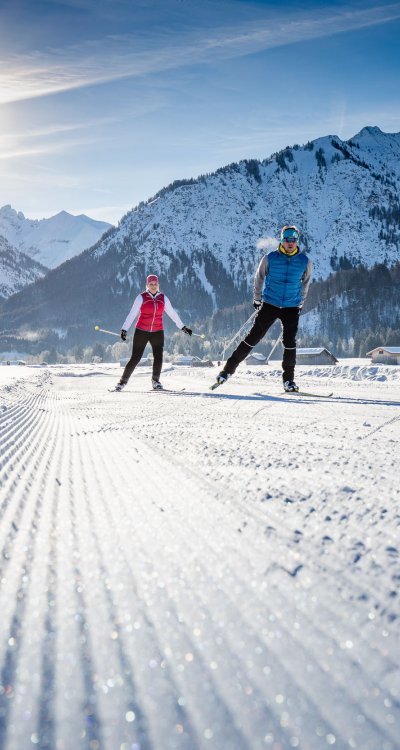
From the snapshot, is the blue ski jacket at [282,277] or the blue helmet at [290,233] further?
the blue ski jacket at [282,277]

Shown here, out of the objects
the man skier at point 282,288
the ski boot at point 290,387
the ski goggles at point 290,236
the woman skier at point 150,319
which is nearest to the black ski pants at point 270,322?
the man skier at point 282,288

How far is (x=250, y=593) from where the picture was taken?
118 centimetres

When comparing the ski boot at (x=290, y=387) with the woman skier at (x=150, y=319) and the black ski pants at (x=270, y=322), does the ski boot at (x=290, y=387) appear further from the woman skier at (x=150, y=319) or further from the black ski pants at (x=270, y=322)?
the woman skier at (x=150, y=319)

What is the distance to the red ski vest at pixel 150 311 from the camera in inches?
424

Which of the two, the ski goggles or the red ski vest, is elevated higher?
the ski goggles

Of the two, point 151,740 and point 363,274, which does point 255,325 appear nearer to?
point 151,740

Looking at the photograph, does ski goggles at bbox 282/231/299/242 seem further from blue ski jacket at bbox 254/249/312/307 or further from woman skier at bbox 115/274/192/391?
woman skier at bbox 115/274/192/391

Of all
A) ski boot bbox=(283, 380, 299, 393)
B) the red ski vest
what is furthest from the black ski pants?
the red ski vest

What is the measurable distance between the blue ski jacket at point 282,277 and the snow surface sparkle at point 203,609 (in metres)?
5.50

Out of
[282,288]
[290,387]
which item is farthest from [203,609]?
[290,387]

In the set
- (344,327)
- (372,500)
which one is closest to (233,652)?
(372,500)

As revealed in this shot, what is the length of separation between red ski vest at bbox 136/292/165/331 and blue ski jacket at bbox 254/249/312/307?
3.66 metres

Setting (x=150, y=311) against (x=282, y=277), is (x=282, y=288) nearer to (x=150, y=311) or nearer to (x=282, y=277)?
(x=282, y=277)

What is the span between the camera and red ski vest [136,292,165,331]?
10.8 metres
